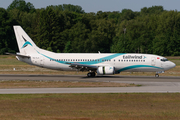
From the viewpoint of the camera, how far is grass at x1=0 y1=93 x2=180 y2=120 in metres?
17.0

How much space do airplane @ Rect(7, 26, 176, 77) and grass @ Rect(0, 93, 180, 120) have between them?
61.3ft

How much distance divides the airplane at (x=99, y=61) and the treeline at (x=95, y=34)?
59.4m

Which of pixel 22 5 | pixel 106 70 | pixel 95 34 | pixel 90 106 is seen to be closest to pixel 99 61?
pixel 106 70

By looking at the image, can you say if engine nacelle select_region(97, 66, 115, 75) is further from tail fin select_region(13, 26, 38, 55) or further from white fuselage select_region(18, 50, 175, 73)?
tail fin select_region(13, 26, 38, 55)

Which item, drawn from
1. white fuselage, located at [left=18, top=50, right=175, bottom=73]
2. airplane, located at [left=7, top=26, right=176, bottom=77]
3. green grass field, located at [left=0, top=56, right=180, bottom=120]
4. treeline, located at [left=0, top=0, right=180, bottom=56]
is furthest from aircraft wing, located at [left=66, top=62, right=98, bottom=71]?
treeline, located at [left=0, top=0, right=180, bottom=56]

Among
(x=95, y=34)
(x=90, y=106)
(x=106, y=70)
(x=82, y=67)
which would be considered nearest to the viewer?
(x=90, y=106)

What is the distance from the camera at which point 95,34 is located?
11575cm

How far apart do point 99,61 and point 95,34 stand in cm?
7228

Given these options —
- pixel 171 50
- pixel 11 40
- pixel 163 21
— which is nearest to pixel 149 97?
pixel 171 50

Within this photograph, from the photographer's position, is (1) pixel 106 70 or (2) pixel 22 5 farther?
(2) pixel 22 5

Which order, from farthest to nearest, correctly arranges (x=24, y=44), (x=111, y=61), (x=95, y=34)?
1. (x=95, y=34)
2. (x=24, y=44)
3. (x=111, y=61)

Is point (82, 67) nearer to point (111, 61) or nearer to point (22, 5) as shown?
point (111, 61)

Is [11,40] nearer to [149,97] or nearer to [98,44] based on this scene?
[98,44]

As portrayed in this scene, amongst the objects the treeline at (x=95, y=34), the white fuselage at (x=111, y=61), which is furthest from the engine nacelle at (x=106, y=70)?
the treeline at (x=95, y=34)
